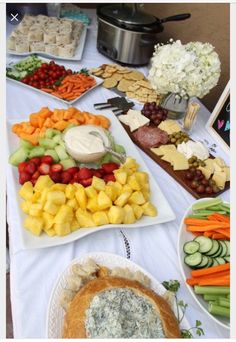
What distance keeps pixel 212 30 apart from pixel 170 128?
906 millimetres

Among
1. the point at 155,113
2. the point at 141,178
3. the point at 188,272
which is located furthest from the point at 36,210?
the point at 155,113

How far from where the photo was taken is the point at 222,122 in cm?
149

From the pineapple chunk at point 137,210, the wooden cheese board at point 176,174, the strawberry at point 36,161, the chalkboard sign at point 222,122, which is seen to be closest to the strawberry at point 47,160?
the strawberry at point 36,161

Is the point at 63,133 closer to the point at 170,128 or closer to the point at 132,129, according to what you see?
the point at 132,129

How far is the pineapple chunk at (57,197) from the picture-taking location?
921 mm

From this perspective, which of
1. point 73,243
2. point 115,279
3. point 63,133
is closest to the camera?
point 115,279

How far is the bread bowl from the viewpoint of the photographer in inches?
26.1

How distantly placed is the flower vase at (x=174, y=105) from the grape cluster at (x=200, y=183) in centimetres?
40

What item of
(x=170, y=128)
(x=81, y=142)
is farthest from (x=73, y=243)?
(x=170, y=128)

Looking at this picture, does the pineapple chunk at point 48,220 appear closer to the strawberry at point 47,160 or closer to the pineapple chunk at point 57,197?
the pineapple chunk at point 57,197

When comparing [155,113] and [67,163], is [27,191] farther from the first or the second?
[155,113]

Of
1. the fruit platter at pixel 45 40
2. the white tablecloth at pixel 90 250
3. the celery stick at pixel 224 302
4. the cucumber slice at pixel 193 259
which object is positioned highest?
the fruit platter at pixel 45 40

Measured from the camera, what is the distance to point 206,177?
1.27 m

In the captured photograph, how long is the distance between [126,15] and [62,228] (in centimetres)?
133
